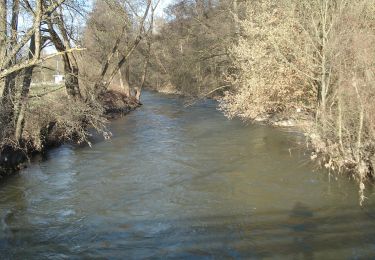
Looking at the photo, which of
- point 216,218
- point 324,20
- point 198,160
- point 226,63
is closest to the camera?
point 216,218

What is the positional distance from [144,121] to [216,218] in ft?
54.8

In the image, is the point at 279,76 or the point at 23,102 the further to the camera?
the point at 279,76

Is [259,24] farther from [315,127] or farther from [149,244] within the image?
[149,244]

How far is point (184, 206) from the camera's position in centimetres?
1117

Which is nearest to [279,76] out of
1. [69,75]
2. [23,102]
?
[69,75]

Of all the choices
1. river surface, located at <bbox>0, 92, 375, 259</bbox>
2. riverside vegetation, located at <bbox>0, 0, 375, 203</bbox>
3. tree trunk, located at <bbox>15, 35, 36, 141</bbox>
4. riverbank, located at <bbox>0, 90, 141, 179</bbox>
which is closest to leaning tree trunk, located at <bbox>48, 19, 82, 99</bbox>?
riverside vegetation, located at <bbox>0, 0, 375, 203</bbox>

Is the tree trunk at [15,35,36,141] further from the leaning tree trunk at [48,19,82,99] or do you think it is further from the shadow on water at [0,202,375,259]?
the shadow on water at [0,202,375,259]

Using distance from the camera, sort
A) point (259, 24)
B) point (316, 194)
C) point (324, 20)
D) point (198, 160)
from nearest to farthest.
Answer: point (316, 194)
point (324, 20)
point (198, 160)
point (259, 24)

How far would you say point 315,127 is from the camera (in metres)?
13.3

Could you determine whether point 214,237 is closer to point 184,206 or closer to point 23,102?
point 184,206

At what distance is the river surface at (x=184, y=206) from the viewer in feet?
29.0

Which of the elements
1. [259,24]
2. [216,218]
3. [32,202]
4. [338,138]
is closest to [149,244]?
[216,218]

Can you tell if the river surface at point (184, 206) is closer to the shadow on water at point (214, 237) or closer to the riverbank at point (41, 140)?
the shadow on water at point (214, 237)

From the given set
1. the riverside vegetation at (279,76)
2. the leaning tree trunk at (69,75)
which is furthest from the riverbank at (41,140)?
the leaning tree trunk at (69,75)
